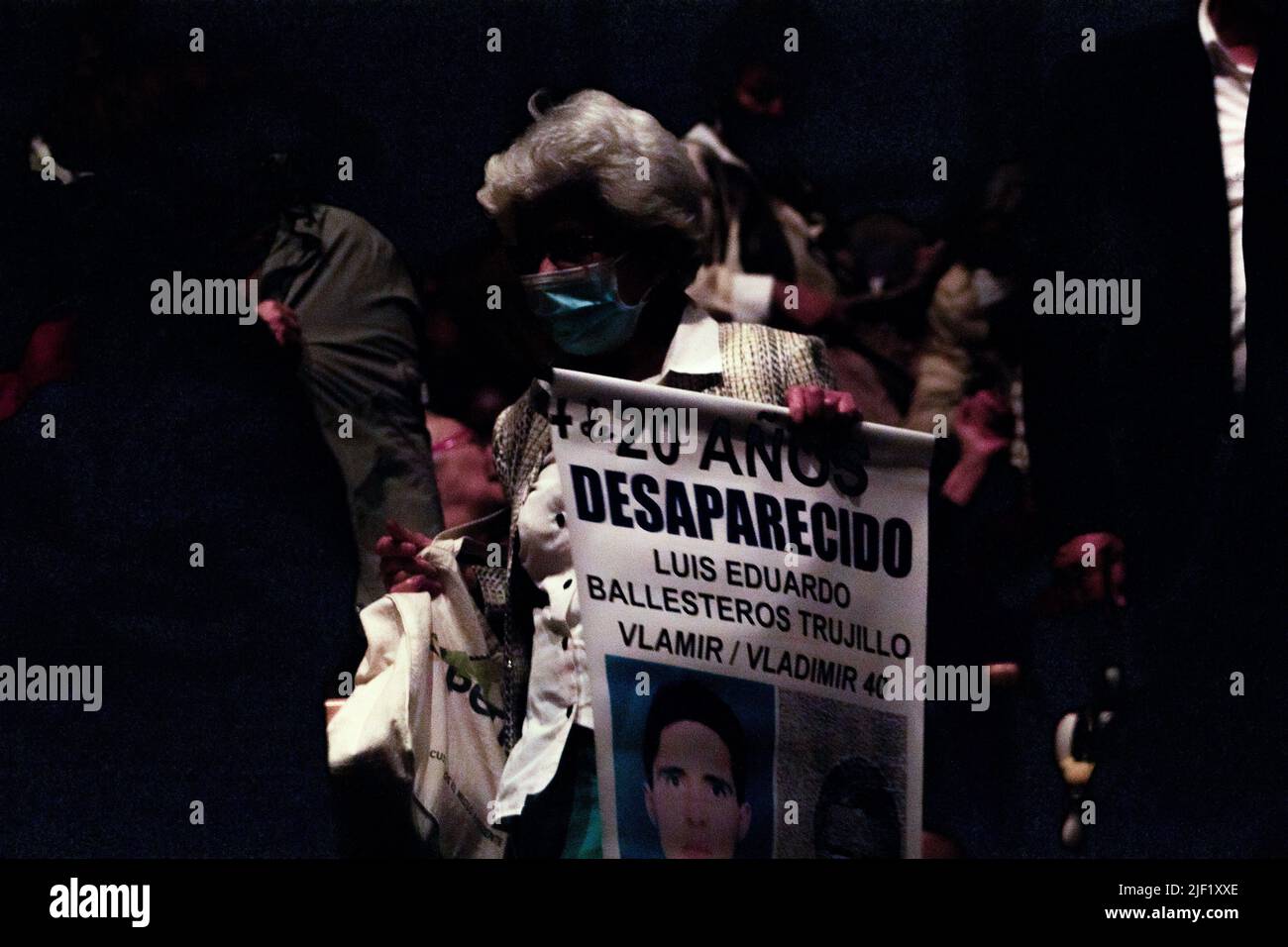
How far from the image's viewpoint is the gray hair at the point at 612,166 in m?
6.09

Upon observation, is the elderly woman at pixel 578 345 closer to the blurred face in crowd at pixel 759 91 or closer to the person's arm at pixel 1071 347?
the blurred face in crowd at pixel 759 91

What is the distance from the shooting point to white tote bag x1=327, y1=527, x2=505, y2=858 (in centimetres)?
627

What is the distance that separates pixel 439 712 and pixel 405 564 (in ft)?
1.43

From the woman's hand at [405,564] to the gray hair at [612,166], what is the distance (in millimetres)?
914

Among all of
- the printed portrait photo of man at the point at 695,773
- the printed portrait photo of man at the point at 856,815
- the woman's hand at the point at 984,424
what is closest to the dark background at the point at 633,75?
the woman's hand at the point at 984,424

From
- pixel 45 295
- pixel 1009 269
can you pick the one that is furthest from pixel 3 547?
pixel 1009 269

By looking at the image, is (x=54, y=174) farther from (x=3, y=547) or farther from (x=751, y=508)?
(x=751, y=508)

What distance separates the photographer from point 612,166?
6.09m

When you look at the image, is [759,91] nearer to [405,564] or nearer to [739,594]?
[739,594]

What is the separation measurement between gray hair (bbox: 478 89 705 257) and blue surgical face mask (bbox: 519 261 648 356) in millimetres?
171

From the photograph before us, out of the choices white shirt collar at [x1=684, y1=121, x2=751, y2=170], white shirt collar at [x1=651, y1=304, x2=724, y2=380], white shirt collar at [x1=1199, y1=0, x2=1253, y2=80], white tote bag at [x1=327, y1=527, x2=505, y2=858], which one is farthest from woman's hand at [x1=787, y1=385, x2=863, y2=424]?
white shirt collar at [x1=1199, y1=0, x2=1253, y2=80]

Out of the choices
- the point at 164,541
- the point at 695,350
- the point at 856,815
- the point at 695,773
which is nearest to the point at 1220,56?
the point at 695,350

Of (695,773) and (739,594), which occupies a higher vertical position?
(739,594)

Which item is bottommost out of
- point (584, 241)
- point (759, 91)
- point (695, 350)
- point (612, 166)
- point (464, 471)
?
point (464, 471)
